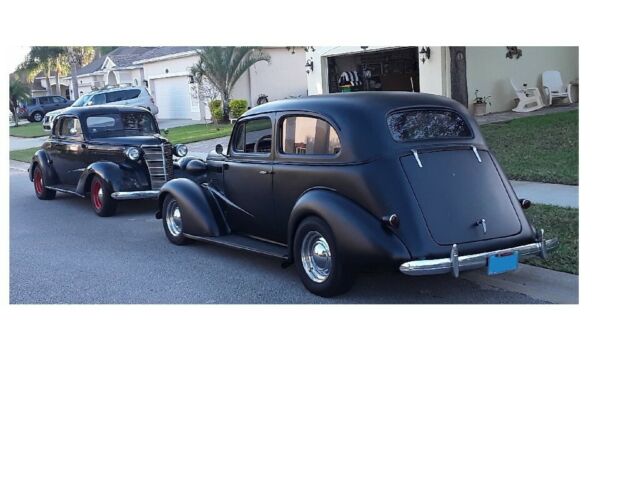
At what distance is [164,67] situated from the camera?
1708cm

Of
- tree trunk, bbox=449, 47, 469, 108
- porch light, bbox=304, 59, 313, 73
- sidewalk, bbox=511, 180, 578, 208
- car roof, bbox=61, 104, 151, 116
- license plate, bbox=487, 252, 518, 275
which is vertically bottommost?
license plate, bbox=487, 252, 518, 275

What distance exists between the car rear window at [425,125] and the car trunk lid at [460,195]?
0.21m

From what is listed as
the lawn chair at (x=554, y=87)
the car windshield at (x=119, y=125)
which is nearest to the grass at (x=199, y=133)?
the car windshield at (x=119, y=125)

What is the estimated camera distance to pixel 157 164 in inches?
393

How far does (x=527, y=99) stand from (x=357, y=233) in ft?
33.6

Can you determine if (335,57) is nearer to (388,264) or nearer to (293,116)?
(293,116)

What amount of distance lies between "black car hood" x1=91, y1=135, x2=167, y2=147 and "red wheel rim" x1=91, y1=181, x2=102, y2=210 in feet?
2.21

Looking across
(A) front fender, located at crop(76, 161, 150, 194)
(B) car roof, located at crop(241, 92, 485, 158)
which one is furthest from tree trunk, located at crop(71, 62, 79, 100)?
(B) car roof, located at crop(241, 92, 485, 158)

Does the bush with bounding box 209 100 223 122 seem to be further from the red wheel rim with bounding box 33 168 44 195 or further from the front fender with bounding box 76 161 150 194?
the front fender with bounding box 76 161 150 194

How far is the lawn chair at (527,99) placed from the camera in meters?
13.7

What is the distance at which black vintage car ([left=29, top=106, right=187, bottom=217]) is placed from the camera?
391 inches

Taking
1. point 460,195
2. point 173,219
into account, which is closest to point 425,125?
point 460,195

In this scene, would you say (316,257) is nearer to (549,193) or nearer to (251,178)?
(251,178)

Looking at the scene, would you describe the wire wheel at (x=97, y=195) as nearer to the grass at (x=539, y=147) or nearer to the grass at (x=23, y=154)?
the grass at (x=23, y=154)
